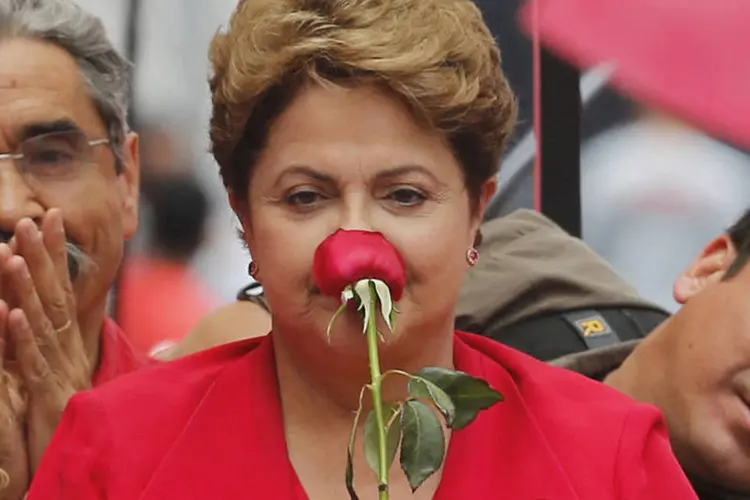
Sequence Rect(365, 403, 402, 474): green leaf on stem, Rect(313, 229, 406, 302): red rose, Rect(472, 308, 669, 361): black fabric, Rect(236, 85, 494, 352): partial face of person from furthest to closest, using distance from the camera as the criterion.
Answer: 1. Rect(472, 308, 669, 361): black fabric
2. Rect(236, 85, 494, 352): partial face of person
3. Rect(313, 229, 406, 302): red rose
4. Rect(365, 403, 402, 474): green leaf on stem

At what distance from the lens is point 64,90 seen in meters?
1.27

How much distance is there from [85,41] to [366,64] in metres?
0.58

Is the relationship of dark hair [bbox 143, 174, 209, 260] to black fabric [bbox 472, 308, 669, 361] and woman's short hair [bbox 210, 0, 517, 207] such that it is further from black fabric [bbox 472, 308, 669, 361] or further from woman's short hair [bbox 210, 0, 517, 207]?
woman's short hair [bbox 210, 0, 517, 207]

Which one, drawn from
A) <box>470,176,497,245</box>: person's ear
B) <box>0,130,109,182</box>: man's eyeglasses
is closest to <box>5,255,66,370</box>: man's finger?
<box>0,130,109,182</box>: man's eyeglasses

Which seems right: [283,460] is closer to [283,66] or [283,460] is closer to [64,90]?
[283,66]

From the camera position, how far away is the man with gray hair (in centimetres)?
112

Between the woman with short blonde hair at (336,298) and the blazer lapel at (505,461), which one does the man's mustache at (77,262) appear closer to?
the woman with short blonde hair at (336,298)

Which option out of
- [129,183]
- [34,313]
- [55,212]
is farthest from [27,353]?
[129,183]

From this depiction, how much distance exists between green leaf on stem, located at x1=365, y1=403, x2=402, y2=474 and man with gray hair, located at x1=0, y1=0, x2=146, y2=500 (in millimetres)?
548

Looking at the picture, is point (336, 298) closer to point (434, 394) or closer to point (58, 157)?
point (434, 394)

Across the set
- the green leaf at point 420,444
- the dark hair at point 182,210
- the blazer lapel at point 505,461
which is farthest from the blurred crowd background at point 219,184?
the green leaf at point 420,444

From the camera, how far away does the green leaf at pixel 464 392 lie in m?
0.67

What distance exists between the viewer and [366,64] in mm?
841

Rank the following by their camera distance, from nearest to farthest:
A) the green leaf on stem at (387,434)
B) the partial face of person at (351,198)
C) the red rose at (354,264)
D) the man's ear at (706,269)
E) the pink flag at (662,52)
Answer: the green leaf on stem at (387,434), the red rose at (354,264), the partial face of person at (351,198), the man's ear at (706,269), the pink flag at (662,52)
